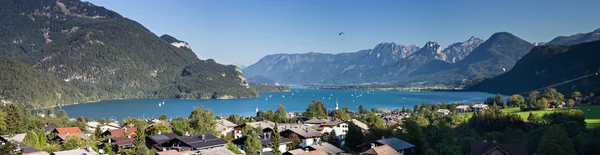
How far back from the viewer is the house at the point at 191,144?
2869cm

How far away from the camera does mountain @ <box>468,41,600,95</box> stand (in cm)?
11575

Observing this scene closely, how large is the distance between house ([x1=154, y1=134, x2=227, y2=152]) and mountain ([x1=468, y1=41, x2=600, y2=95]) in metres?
93.7

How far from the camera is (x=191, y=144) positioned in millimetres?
28969

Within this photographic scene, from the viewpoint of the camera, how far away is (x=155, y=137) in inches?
1324

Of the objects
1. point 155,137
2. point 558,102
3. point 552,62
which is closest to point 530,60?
point 552,62

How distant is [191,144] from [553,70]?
471ft

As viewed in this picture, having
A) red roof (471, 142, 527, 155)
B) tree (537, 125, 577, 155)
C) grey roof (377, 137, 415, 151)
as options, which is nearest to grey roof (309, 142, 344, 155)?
grey roof (377, 137, 415, 151)

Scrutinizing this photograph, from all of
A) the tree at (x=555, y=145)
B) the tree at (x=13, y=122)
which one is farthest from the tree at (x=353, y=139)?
the tree at (x=13, y=122)

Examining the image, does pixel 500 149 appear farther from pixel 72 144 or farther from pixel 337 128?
pixel 72 144

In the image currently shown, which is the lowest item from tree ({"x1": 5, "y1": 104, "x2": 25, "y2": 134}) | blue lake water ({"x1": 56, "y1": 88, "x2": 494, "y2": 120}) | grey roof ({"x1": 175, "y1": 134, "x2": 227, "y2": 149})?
blue lake water ({"x1": 56, "y1": 88, "x2": 494, "y2": 120})

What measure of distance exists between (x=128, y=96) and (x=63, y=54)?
31.4 meters

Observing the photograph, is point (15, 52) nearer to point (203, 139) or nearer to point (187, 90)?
point (187, 90)

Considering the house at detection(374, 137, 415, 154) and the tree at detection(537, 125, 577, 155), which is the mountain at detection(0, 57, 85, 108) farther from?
the tree at detection(537, 125, 577, 155)

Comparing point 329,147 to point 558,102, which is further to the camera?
point 558,102
